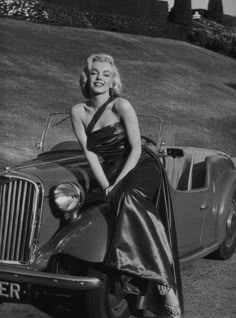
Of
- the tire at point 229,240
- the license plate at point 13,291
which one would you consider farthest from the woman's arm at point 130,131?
the tire at point 229,240

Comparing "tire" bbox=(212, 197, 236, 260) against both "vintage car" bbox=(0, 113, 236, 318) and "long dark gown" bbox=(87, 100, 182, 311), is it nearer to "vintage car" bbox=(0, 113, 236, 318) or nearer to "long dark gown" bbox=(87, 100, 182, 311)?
"vintage car" bbox=(0, 113, 236, 318)

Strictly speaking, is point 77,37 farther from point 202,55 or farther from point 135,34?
point 202,55

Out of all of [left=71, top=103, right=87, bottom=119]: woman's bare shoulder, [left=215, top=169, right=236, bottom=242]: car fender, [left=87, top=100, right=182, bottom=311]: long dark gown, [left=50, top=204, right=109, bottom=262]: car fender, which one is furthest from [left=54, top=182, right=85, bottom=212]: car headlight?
[left=215, top=169, right=236, bottom=242]: car fender

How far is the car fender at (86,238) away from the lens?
3.71m

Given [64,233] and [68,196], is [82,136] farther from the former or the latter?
[64,233]

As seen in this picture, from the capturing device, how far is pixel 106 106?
4105mm

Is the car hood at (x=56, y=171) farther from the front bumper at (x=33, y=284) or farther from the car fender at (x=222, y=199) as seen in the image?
the car fender at (x=222, y=199)

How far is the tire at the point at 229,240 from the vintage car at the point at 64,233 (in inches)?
17.5

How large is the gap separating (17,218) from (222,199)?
6.98 ft

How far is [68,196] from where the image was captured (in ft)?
13.4

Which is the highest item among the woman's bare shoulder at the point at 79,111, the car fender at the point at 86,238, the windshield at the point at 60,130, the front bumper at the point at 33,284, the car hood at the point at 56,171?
the woman's bare shoulder at the point at 79,111

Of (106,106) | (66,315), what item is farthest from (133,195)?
(66,315)

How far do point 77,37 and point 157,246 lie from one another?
20777mm

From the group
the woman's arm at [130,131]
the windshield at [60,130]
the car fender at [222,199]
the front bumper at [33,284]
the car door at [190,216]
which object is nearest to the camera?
the front bumper at [33,284]
